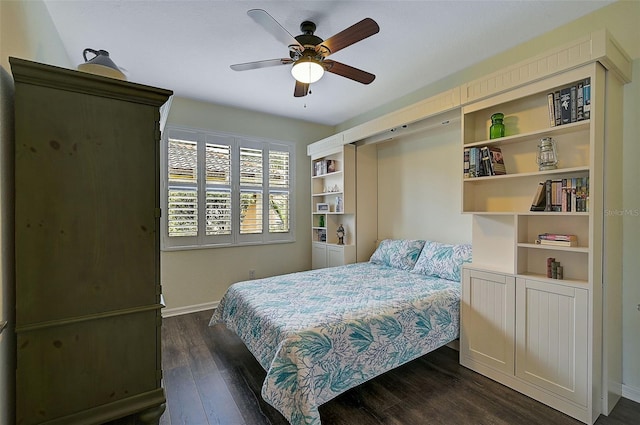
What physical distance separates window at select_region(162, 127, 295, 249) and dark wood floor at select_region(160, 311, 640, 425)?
166 cm

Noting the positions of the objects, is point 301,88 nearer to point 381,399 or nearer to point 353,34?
point 353,34

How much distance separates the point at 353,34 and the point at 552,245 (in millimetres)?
2001

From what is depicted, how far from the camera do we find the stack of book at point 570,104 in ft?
6.38

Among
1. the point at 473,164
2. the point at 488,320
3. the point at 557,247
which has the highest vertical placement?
the point at 473,164

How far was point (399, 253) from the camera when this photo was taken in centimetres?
366

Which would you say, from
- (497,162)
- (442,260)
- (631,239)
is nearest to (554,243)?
(631,239)

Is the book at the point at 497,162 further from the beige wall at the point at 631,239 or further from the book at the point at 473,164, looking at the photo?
the beige wall at the point at 631,239

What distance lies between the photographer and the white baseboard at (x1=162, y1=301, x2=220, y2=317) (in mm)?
3764

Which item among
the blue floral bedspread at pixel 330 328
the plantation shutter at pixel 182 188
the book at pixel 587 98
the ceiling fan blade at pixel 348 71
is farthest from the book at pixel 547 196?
the plantation shutter at pixel 182 188

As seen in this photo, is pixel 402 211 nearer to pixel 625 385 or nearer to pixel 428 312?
pixel 428 312

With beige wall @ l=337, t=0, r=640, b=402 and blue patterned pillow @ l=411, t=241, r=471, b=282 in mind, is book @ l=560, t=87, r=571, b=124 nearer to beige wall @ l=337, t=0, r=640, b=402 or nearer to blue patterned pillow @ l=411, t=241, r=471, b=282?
beige wall @ l=337, t=0, r=640, b=402

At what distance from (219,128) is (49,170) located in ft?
9.85

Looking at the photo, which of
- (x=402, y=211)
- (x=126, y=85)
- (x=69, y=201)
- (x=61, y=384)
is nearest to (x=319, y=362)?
(x=61, y=384)

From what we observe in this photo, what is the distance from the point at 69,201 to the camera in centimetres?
133
